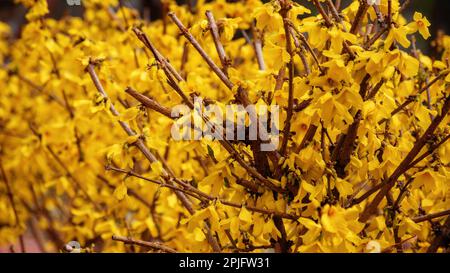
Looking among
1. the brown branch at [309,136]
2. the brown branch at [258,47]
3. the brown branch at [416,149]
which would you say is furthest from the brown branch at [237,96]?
the brown branch at [258,47]

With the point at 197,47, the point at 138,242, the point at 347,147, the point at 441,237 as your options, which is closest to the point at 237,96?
the point at 197,47

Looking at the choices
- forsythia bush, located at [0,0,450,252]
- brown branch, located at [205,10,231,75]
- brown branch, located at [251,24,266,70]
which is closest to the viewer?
forsythia bush, located at [0,0,450,252]

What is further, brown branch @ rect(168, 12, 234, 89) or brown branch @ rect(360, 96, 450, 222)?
brown branch @ rect(168, 12, 234, 89)

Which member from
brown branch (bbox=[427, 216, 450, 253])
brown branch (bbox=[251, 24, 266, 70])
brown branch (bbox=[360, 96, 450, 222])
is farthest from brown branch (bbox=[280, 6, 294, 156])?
brown branch (bbox=[251, 24, 266, 70])

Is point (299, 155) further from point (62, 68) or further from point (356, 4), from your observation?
point (62, 68)

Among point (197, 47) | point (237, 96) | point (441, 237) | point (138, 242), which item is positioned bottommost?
point (441, 237)

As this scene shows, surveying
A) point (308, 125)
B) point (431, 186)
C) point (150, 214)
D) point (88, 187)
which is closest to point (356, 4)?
point (308, 125)

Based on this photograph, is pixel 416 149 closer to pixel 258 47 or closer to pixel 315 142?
pixel 315 142

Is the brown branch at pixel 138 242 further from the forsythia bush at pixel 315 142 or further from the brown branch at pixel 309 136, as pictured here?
the brown branch at pixel 309 136

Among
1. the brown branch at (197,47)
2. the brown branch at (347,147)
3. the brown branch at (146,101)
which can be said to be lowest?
the brown branch at (347,147)

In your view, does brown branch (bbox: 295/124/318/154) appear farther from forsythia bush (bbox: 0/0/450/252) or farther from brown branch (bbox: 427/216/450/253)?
brown branch (bbox: 427/216/450/253)

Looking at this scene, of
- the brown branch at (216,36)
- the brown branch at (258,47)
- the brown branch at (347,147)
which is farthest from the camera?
the brown branch at (258,47)
